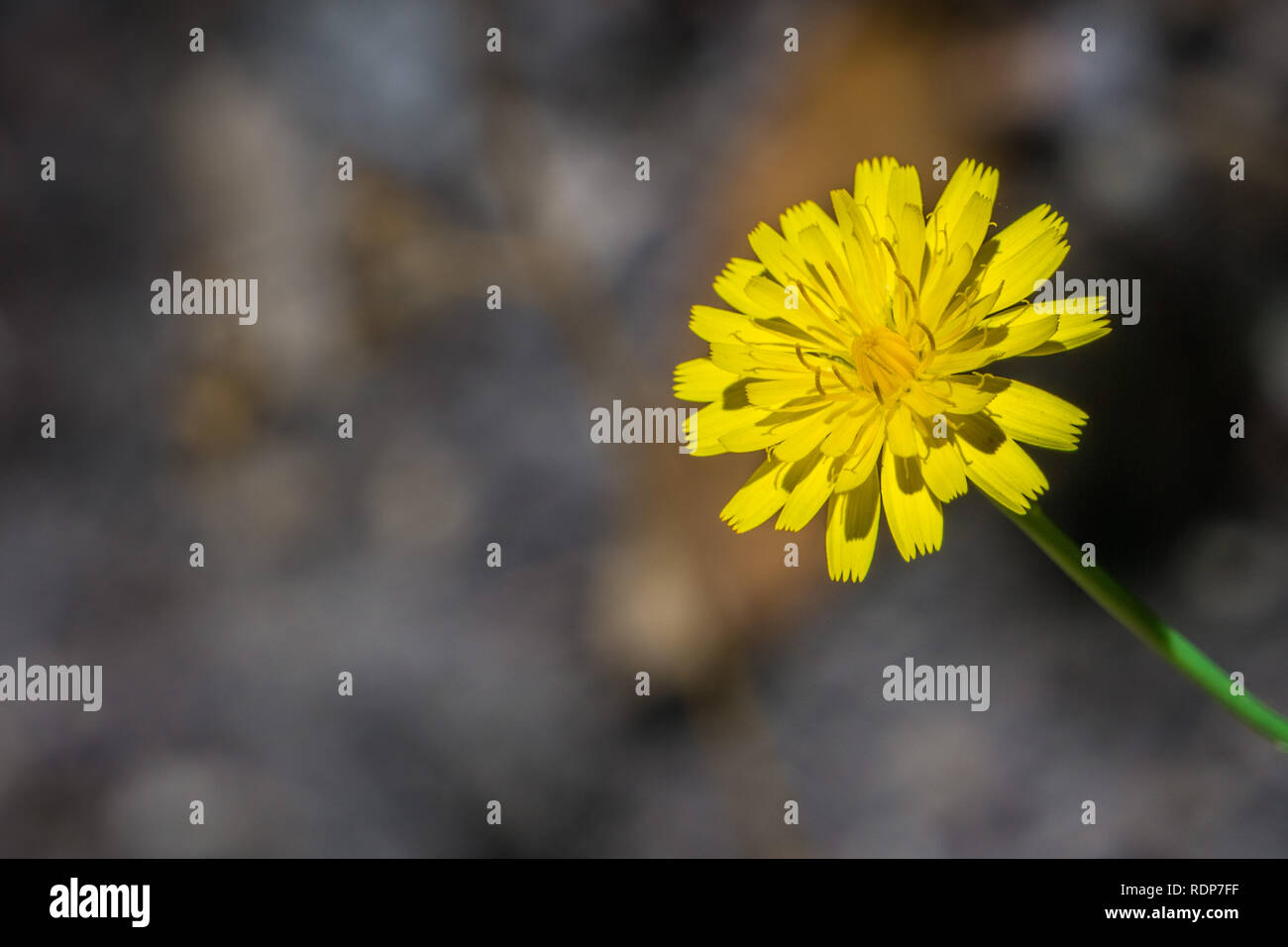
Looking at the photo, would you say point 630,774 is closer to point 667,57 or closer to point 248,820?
point 248,820

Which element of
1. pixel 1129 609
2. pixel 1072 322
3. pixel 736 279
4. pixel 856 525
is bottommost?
pixel 1129 609

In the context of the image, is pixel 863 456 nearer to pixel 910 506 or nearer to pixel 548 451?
pixel 910 506

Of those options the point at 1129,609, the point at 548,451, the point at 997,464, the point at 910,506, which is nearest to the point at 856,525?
the point at 910,506

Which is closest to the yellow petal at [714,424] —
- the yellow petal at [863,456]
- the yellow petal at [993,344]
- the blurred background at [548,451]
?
the yellow petal at [863,456]

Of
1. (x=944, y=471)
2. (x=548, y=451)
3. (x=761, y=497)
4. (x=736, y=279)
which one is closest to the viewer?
(x=944, y=471)

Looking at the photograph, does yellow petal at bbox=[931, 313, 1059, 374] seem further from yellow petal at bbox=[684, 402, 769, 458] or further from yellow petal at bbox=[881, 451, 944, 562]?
yellow petal at bbox=[684, 402, 769, 458]

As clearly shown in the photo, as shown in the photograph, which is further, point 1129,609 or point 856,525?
point 856,525

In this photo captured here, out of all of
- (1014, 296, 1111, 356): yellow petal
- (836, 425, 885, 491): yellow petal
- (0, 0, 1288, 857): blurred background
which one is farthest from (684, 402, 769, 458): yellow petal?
(0, 0, 1288, 857): blurred background
